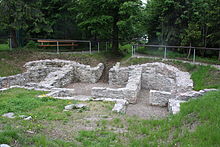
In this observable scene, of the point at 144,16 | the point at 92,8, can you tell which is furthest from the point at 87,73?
the point at 144,16

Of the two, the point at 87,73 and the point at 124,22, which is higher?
the point at 124,22

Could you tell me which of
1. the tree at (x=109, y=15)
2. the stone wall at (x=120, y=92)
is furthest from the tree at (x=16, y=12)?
the stone wall at (x=120, y=92)

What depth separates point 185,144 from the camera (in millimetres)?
4641

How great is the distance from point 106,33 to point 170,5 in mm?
6557

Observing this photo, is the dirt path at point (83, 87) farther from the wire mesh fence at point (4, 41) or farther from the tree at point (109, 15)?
the wire mesh fence at point (4, 41)

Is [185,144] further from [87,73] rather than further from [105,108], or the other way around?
[87,73]

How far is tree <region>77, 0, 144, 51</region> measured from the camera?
17.3 meters

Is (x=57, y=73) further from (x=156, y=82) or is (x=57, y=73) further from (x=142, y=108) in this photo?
(x=142, y=108)

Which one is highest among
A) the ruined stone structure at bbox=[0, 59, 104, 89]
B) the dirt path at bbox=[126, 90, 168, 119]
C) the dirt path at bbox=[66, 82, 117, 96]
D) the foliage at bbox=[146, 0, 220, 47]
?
the foliage at bbox=[146, 0, 220, 47]

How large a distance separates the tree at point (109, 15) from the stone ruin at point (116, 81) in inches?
159

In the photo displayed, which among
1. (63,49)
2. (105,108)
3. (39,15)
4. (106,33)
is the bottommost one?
(105,108)

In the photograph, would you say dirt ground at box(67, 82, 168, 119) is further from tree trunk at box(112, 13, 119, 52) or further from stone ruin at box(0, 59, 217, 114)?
tree trunk at box(112, 13, 119, 52)

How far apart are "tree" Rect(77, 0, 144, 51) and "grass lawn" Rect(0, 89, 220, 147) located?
1134cm

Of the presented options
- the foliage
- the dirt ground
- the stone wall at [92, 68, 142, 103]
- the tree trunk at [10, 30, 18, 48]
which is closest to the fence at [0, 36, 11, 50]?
the tree trunk at [10, 30, 18, 48]
